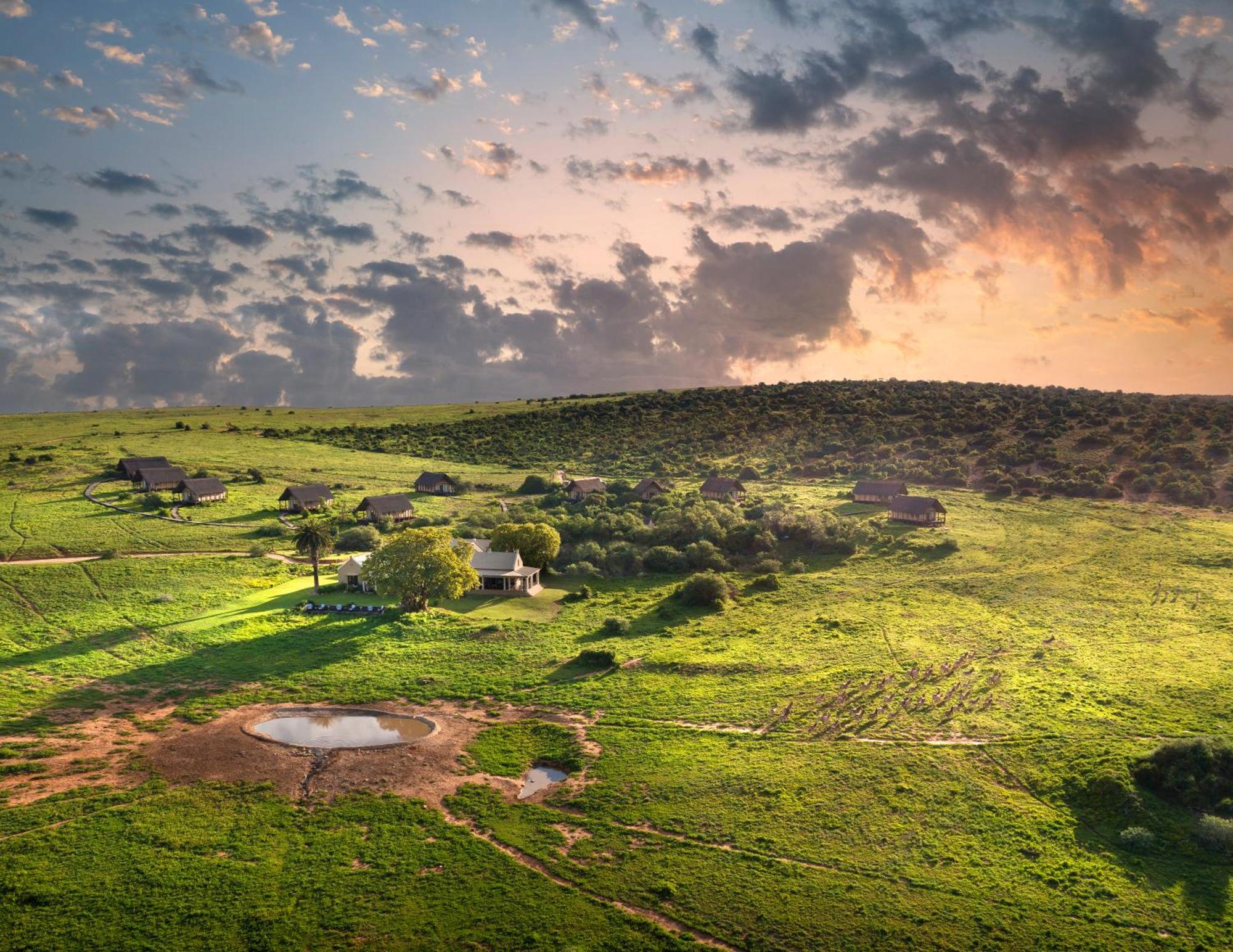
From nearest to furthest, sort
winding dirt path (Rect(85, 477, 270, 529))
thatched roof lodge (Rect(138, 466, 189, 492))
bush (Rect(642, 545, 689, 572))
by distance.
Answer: bush (Rect(642, 545, 689, 572)) < winding dirt path (Rect(85, 477, 270, 529)) < thatched roof lodge (Rect(138, 466, 189, 492))

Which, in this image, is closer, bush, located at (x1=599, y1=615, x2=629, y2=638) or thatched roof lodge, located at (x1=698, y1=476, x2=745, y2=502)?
bush, located at (x1=599, y1=615, x2=629, y2=638)

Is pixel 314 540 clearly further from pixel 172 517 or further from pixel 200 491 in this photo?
pixel 200 491

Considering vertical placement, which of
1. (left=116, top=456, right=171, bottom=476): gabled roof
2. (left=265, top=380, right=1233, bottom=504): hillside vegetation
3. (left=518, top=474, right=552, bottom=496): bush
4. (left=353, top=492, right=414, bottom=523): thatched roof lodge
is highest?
(left=265, top=380, right=1233, bottom=504): hillside vegetation

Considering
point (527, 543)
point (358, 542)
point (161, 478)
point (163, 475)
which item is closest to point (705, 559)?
point (527, 543)

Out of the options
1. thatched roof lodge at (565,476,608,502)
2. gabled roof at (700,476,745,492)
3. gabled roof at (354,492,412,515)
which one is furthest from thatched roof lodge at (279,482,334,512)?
gabled roof at (700,476,745,492)

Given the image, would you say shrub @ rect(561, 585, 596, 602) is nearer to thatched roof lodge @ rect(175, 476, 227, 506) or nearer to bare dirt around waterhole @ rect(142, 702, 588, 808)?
bare dirt around waterhole @ rect(142, 702, 588, 808)

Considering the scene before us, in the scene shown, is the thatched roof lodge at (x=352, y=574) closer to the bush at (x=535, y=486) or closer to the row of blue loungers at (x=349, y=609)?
the row of blue loungers at (x=349, y=609)

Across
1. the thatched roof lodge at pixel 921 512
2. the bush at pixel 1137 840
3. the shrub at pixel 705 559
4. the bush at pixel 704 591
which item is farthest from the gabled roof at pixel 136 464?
the bush at pixel 1137 840

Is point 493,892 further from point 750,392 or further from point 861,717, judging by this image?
point 750,392
